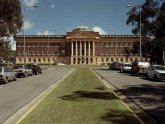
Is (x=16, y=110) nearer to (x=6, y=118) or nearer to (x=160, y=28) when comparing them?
(x=6, y=118)

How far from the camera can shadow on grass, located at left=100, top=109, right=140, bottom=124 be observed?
503 inches

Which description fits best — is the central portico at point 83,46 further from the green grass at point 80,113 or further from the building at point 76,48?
the green grass at point 80,113

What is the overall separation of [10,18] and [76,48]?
132615 mm

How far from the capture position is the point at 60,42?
19362 cm

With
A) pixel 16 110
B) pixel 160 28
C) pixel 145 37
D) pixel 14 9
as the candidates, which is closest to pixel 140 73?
pixel 14 9

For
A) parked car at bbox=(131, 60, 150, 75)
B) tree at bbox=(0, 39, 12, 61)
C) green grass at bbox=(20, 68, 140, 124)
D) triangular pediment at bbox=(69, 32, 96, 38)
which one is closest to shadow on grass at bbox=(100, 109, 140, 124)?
green grass at bbox=(20, 68, 140, 124)

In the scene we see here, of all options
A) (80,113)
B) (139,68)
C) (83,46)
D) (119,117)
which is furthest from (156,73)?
(83,46)

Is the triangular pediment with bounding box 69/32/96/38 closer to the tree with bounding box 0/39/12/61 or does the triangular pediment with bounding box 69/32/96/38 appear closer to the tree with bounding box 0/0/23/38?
the tree with bounding box 0/39/12/61

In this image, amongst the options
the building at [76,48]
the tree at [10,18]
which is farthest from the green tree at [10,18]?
the building at [76,48]

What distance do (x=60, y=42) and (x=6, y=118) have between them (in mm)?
180214

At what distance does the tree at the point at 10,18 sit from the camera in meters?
55.5

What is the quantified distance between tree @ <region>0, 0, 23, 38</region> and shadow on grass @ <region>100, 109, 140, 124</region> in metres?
42.5

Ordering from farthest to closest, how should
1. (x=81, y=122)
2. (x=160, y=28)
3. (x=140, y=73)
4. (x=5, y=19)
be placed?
1. (x=160, y=28)
2. (x=5, y=19)
3. (x=140, y=73)
4. (x=81, y=122)

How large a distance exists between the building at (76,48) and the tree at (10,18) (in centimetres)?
12867
